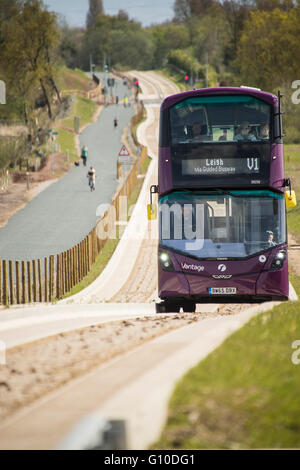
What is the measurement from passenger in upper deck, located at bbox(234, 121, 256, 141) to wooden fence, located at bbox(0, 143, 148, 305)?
6478 mm

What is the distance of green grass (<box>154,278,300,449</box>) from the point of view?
547cm

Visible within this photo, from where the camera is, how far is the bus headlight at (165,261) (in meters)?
15.1

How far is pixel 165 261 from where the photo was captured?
15172mm

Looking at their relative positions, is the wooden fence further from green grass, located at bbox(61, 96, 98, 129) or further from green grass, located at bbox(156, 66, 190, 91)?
green grass, located at bbox(156, 66, 190, 91)

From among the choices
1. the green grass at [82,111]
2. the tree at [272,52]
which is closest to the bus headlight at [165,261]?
the tree at [272,52]

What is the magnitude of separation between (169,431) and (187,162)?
9.69 m

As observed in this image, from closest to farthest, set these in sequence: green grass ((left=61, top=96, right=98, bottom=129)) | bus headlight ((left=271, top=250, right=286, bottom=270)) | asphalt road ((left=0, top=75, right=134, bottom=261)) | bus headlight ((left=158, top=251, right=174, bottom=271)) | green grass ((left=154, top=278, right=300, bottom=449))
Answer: green grass ((left=154, top=278, right=300, bottom=449)) < bus headlight ((left=271, top=250, right=286, bottom=270)) < bus headlight ((left=158, top=251, right=174, bottom=271)) < asphalt road ((left=0, top=75, right=134, bottom=261)) < green grass ((left=61, top=96, right=98, bottom=129))

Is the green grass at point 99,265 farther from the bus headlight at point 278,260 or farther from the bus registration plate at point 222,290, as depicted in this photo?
the bus headlight at point 278,260

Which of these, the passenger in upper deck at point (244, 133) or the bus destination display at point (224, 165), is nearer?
the bus destination display at point (224, 165)

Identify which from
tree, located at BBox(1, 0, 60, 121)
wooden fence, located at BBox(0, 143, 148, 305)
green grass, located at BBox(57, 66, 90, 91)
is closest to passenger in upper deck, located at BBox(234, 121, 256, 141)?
wooden fence, located at BBox(0, 143, 148, 305)

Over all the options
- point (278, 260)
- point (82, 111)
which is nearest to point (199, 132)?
point (278, 260)

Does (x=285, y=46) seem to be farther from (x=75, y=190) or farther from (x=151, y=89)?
(x=151, y=89)

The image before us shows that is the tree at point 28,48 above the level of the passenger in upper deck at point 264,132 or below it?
above

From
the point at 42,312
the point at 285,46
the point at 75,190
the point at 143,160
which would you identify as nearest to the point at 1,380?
the point at 42,312
